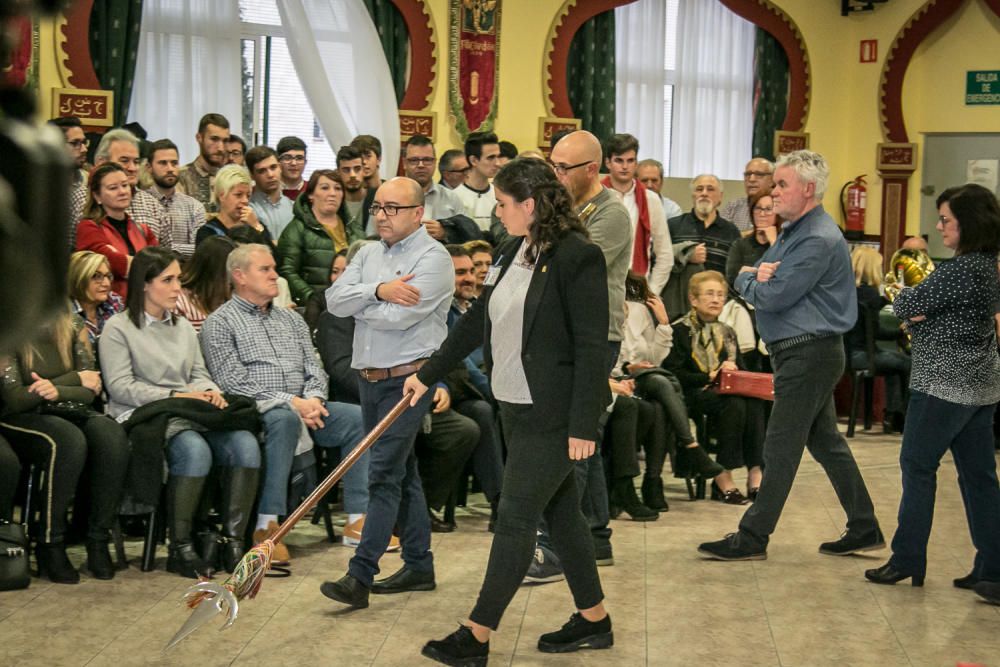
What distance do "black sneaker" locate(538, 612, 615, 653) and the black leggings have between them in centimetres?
165

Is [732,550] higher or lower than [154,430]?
lower

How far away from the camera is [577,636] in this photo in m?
3.60

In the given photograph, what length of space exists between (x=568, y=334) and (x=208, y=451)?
66.5 inches

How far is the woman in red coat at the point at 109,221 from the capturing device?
17.3ft

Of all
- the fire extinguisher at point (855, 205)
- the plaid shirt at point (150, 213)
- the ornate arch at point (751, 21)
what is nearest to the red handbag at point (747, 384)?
the plaid shirt at point (150, 213)

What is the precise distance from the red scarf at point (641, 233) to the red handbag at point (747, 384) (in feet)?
2.46

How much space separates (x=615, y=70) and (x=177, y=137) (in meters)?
3.77

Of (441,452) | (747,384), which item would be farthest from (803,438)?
(441,452)

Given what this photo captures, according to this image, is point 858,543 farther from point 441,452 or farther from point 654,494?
point 441,452

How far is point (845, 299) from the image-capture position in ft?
14.6

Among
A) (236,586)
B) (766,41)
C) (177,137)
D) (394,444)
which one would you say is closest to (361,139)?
(177,137)

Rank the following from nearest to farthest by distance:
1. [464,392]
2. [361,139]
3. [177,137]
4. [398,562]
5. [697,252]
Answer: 1. [398,562]
2. [464,392]
3. [361,139]
4. [697,252]
5. [177,137]

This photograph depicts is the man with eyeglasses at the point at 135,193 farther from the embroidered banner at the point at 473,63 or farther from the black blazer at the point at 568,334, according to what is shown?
the embroidered banner at the point at 473,63

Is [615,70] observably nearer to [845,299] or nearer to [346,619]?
[845,299]
